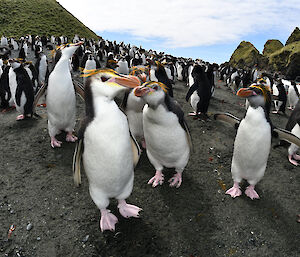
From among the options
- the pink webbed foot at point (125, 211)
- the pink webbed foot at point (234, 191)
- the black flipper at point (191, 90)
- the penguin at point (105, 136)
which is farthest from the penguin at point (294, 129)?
A: the penguin at point (105, 136)

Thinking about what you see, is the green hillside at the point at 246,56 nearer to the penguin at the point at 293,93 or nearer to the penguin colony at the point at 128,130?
the penguin at the point at 293,93

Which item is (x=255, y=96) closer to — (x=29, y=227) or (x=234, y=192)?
(x=234, y=192)

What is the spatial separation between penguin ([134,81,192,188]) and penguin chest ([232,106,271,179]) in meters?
0.83

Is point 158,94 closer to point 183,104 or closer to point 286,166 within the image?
point 286,166

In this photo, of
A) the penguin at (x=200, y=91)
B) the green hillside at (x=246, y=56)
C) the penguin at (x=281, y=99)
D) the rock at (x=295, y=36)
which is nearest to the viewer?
the penguin at (x=200, y=91)

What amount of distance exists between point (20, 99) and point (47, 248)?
4.70 metres

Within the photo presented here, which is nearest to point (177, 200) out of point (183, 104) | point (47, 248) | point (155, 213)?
Answer: point (155, 213)

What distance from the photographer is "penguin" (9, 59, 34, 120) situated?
624 centimetres

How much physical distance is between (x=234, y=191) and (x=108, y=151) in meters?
2.44

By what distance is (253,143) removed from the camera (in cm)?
339

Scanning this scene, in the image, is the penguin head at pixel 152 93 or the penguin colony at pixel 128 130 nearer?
the penguin colony at pixel 128 130

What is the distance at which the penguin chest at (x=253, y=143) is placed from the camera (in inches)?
131

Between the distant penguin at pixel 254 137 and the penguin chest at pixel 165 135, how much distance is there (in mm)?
866

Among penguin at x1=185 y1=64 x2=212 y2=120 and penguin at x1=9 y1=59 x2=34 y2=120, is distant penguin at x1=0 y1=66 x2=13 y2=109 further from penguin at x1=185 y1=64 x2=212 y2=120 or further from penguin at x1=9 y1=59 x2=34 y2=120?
penguin at x1=185 y1=64 x2=212 y2=120
